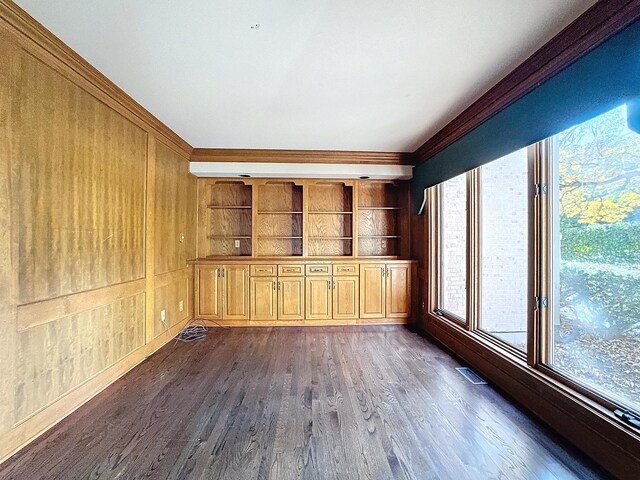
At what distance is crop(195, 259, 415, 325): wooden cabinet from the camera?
14.1 ft

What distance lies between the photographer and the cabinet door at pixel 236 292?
4293 millimetres

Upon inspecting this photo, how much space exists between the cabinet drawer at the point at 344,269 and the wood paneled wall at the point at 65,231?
7.86 ft

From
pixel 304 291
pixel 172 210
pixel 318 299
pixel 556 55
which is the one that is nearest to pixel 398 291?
pixel 318 299

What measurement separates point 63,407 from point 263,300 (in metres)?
2.47

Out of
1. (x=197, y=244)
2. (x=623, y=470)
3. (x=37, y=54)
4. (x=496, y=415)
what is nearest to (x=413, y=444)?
(x=496, y=415)

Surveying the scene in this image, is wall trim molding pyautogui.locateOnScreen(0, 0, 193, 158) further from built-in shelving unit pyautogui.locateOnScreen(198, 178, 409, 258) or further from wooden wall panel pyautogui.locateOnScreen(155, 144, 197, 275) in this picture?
built-in shelving unit pyautogui.locateOnScreen(198, 178, 409, 258)

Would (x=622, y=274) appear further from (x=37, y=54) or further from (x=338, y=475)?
(x=37, y=54)

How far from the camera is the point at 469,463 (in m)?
1.67

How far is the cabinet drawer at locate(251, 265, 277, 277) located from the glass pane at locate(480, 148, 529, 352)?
2726mm

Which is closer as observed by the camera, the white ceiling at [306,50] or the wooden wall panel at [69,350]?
the white ceiling at [306,50]

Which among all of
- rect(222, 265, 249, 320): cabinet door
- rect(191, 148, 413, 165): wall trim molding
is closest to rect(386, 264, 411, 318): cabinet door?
rect(191, 148, 413, 165): wall trim molding

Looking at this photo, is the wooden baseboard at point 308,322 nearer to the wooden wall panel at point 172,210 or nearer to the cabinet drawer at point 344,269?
the cabinet drawer at point 344,269

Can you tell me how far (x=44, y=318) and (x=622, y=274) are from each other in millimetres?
3640

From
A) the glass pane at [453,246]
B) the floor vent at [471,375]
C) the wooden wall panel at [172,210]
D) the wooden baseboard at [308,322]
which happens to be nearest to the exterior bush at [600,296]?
the floor vent at [471,375]
